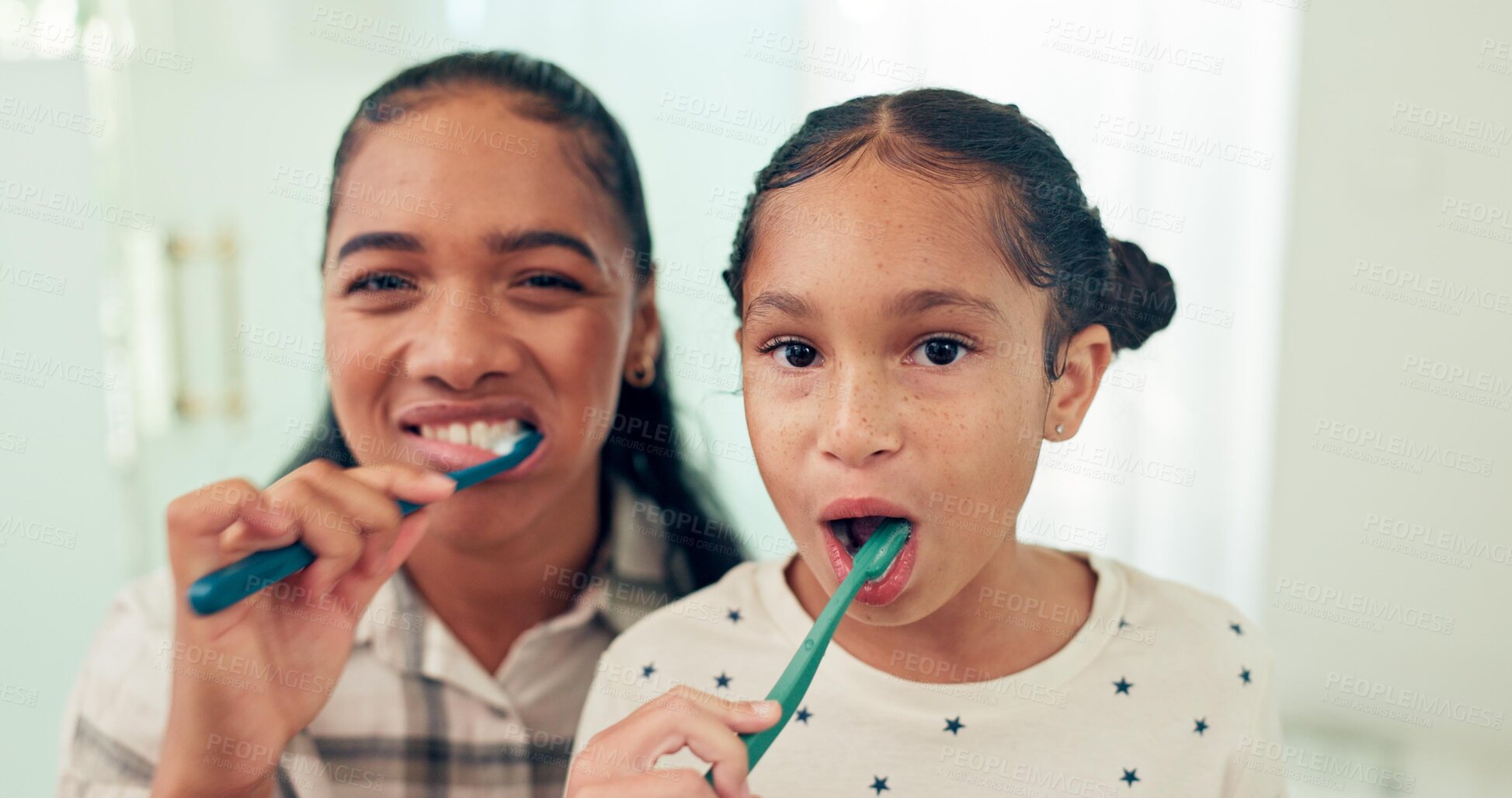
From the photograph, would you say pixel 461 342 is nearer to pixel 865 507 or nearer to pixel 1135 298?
pixel 865 507

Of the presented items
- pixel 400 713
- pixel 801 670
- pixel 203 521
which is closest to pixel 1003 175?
pixel 801 670

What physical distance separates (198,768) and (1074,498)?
78cm

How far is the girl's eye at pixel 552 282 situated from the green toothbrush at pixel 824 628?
0.37 m

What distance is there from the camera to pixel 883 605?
671mm

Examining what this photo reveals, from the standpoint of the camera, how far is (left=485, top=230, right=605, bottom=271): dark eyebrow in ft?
2.93

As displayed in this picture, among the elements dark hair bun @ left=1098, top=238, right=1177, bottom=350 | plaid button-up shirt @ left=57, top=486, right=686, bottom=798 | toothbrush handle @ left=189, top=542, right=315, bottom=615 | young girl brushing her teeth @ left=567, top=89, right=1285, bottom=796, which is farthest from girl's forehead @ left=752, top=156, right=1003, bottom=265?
plaid button-up shirt @ left=57, top=486, right=686, bottom=798

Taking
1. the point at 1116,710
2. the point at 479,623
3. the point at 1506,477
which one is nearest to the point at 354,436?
the point at 479,623

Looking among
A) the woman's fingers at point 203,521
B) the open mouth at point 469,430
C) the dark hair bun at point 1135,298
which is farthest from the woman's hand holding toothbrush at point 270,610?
the dark hair bun at point 1135,298

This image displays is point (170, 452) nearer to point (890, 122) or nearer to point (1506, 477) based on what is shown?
point (890, 122)

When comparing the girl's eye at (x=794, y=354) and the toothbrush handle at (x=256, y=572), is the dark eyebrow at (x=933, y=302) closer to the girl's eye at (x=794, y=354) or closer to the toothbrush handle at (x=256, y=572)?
the girl's eye at (x=794, y=354)

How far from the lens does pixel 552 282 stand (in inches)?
36.2

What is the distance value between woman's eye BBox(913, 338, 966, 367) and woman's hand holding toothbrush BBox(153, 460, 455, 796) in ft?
1.09

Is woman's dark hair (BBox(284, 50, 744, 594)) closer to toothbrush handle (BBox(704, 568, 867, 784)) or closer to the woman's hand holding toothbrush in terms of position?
the woman's hand holding toothbrush

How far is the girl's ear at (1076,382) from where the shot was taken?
2.36 ft
